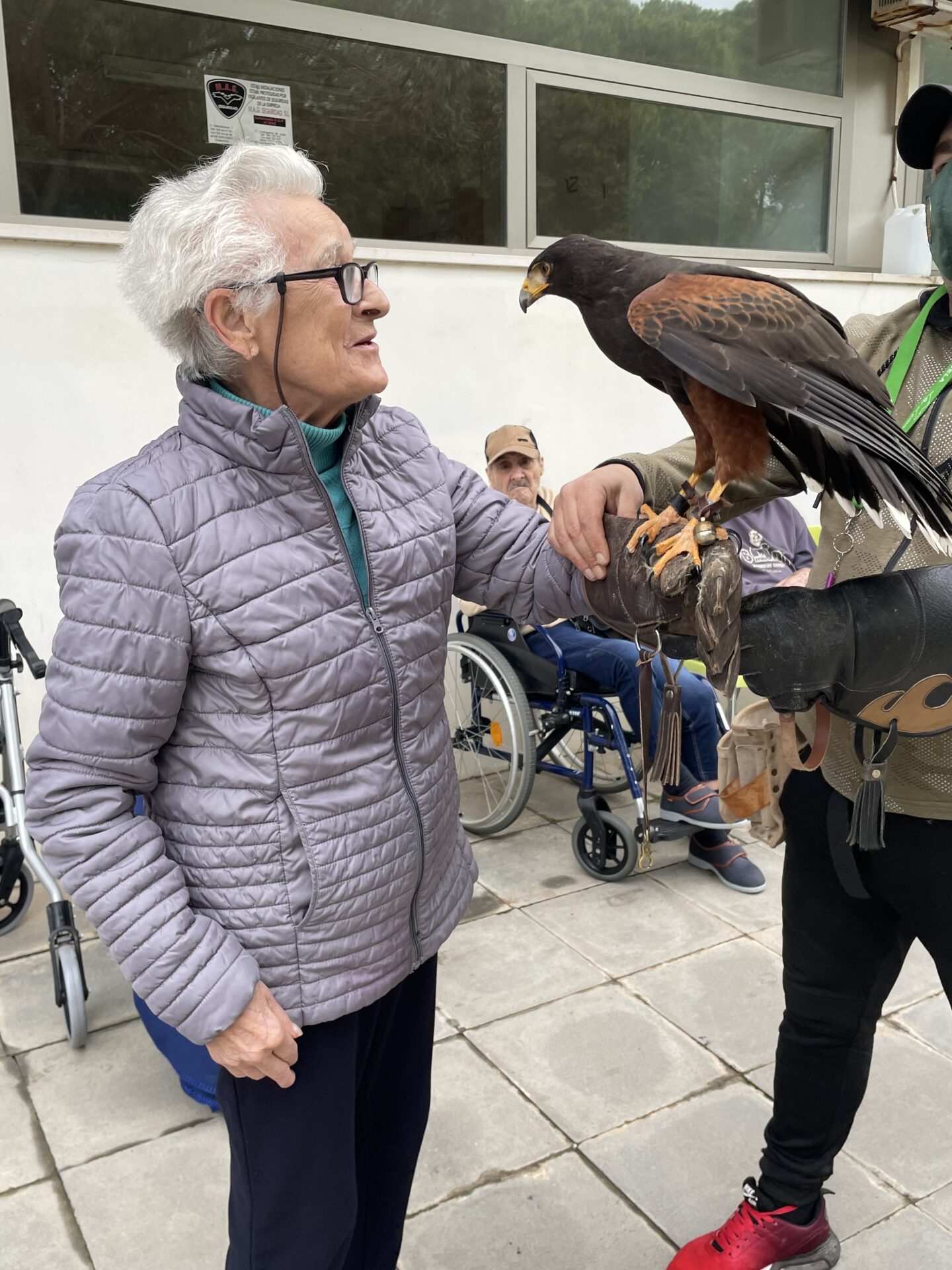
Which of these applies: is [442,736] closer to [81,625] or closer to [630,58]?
[81,625]

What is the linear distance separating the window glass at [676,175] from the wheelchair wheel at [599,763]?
7.56ft

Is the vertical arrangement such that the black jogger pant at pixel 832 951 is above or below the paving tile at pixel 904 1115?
above

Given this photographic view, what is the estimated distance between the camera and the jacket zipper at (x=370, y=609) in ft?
4.15

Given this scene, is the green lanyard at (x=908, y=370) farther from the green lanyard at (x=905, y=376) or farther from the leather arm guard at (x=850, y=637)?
the leather arm guard at (x=850, y=637)

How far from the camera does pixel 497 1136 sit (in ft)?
7.45

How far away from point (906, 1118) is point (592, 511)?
68.4 inches

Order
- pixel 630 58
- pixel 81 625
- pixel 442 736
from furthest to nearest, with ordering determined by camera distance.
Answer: pixel 630 58 → pixel 442 736 → pixel 81 625

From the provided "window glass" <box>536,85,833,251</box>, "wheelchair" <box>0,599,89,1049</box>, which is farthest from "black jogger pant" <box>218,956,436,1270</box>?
"window glass" <box>536,85,833,251</box>

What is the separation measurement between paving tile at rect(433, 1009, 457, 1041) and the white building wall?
1.92 meters

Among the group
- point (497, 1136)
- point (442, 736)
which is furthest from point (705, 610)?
point (497, 1136)

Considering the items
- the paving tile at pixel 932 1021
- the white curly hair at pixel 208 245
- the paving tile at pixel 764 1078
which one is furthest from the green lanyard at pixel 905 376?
the paving tile at pixel 932 1021

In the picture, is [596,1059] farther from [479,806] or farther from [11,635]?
[11,635]

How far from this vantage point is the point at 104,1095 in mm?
2445

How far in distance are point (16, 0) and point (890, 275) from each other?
163 inches
